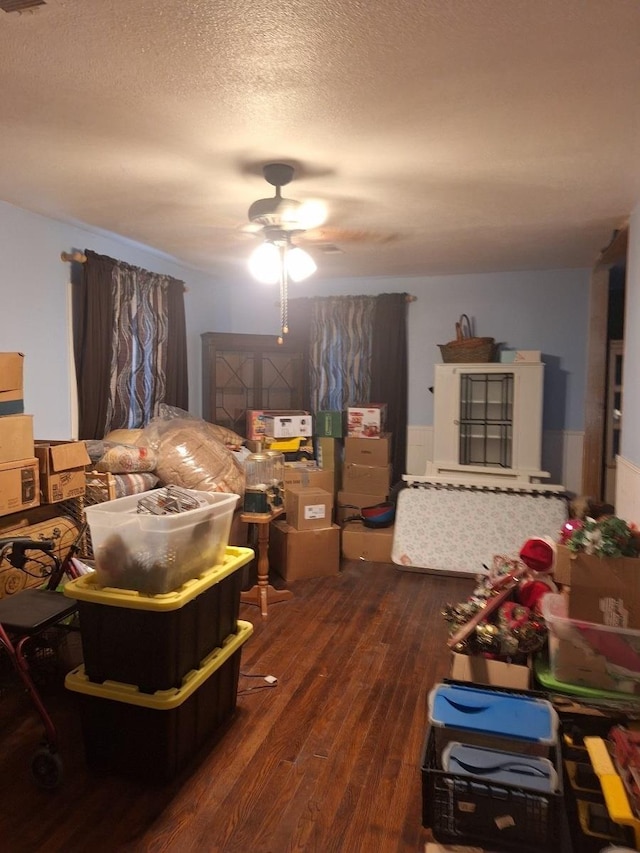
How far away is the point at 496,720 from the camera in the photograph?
1839 mm

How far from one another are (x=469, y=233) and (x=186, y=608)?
2.88 meters

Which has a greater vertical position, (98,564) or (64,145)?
(64,145)

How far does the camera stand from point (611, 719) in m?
1.91

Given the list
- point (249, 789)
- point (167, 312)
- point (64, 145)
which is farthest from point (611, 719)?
point (167, 312)

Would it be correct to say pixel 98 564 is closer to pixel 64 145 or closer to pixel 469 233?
pixel 64 145

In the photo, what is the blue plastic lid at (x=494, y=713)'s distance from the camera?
1783mm

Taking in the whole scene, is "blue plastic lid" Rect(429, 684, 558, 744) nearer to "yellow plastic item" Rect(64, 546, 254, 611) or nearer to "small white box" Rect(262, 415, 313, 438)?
"yellow plastic item" Rect(64, 546, 254, 611)

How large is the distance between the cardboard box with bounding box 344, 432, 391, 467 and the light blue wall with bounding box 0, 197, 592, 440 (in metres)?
0.64

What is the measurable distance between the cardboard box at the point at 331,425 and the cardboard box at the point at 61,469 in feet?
7.35

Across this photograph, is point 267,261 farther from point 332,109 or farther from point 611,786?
point 611,786

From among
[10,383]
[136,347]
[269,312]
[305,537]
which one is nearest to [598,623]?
[305,537]

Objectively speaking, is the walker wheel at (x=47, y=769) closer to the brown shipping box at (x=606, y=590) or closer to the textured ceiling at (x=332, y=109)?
the brown shipping box at (x=606, y=590)

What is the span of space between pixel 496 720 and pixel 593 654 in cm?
46

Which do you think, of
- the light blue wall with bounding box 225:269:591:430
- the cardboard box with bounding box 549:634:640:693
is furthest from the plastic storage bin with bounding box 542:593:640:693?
the light blue wall with bounding box 225:269:591:430
